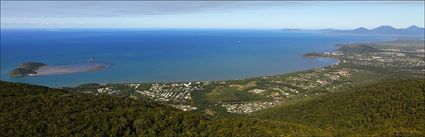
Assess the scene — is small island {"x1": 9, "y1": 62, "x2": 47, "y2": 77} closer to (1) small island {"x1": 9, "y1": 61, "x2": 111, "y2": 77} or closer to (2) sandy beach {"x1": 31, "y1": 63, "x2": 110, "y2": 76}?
(1) small island {"x1": 9, "y1": 61, "x2": 111, "y2": 77}

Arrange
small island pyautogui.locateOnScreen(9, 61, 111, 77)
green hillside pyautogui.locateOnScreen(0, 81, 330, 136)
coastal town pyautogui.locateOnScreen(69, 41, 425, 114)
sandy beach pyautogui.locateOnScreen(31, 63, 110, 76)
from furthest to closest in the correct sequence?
1. sandy beach pyautogui.locateOnScreen(31, 63, 110, 76)
2. small island pyautogui.locateOnScreen(9, 61, 111, 77)
3. coastal town pyautogui.locateOnScreen(69, 41, 425, 114)
4. green hillside pyautogui.locateOnScreen(0, 81, 330, 136)

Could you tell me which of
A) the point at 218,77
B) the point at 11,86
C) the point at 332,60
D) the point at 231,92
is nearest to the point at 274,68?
the point at 218,77

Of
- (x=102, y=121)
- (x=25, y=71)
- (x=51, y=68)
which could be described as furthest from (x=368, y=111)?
(x=51, y=68)

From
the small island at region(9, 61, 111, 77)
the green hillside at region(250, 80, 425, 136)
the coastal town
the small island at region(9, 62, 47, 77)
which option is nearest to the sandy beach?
the small island at region(9, 61, 111, 77)

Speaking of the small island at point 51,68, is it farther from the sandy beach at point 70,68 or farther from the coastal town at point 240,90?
the coastal town at point 240,90

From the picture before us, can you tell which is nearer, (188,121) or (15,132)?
(15,132)

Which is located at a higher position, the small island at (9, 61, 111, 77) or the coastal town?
the small island at (9, 61, 111, 77)

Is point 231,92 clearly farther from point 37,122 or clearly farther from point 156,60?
point 156,60
